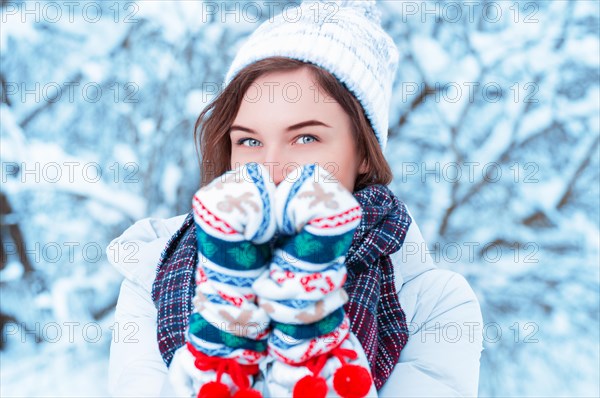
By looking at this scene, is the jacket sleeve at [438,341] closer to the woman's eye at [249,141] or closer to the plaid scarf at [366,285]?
the plaid scarf at [366,285]

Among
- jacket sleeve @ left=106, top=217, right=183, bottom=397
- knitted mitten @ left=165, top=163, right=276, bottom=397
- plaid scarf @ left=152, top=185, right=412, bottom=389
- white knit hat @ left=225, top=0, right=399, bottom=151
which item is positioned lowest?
jacket sleeve @ left=106, top=217, right=183, bottom=397

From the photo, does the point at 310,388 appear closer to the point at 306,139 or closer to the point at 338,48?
the point at 306,139

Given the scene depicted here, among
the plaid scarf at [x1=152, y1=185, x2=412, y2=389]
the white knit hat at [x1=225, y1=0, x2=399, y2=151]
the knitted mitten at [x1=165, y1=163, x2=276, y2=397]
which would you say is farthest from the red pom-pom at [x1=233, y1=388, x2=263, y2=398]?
the white knit hat at [x1=225, y1=0, x2=399, y2=151]

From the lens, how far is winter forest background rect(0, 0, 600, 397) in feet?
6.07

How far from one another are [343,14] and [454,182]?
923 mm

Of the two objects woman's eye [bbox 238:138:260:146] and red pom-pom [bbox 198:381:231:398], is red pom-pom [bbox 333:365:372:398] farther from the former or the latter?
woman's eye [bbox 238:138:260:146]

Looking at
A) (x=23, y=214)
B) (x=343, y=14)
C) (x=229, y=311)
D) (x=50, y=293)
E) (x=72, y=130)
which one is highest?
(x=343, y=14)

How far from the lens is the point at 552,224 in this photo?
6.25 feet

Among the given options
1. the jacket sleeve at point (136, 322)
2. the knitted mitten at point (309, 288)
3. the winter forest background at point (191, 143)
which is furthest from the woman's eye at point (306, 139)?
the winter forest background at point (191, 143)

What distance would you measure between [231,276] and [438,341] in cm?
50

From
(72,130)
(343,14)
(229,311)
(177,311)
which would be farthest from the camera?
(72,130)

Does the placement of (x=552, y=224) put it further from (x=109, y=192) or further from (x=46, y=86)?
(x=46, y=86)

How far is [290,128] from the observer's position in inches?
38.0

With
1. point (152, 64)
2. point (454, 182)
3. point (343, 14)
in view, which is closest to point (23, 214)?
point (152, 64)
